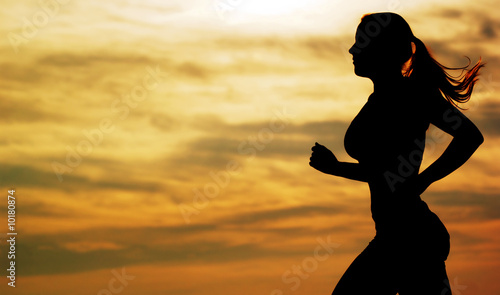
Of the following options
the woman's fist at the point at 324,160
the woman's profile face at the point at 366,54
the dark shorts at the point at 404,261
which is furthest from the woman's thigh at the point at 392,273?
the woman's profile face at the point at 366,54

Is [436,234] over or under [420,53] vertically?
under

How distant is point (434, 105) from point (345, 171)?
77 cm

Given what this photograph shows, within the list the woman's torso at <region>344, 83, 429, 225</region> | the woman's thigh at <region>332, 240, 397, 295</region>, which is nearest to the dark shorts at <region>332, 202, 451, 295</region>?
the woman's thigh at <region>332, 240, 397, 295</region>

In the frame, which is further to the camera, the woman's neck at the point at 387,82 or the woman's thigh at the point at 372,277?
the woman's neck at the point at 387,82

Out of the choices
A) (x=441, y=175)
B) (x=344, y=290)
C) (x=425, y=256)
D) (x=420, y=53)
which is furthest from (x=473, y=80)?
(x=344, y=290)

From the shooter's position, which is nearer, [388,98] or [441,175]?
[441,175]

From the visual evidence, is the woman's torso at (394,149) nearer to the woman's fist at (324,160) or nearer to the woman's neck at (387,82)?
the woman's neck at (387,82)

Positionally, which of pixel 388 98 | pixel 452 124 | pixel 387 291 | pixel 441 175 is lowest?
pixel 387 291

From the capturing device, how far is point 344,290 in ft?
16.4

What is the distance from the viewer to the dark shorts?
15.9ft

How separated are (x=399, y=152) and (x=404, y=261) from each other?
72 cm

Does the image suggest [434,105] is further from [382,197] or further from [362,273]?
[362,273]

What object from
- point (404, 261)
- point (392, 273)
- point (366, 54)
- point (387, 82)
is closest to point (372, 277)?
point (392, 273)

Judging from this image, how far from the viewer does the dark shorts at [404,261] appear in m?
4.84
